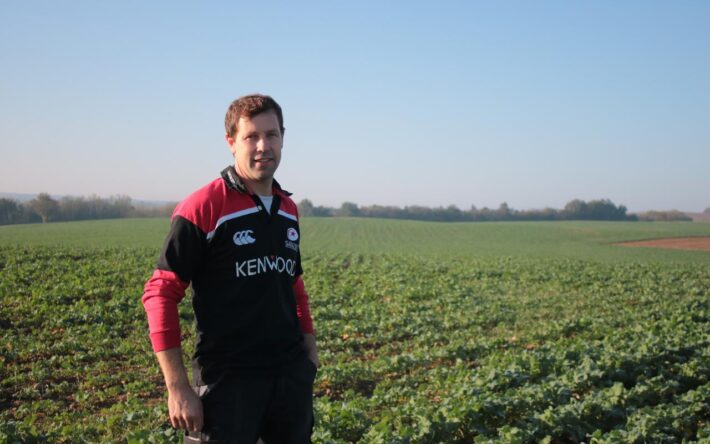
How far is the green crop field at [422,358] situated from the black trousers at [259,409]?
7.98 ft

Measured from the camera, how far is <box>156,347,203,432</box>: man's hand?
2.40m

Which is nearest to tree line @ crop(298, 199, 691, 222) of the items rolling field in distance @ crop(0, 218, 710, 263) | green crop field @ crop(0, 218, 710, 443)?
rolling field in distance @ crop(0, 218, 710, 263)

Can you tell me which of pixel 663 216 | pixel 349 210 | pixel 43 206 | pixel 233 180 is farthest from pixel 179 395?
pixel 663 216

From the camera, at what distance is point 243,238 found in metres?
2.65

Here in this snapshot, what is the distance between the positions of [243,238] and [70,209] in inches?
3315

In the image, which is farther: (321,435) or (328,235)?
(328,235)

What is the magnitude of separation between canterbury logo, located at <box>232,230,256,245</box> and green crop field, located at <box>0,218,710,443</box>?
3024mm

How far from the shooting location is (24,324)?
11.6 metres

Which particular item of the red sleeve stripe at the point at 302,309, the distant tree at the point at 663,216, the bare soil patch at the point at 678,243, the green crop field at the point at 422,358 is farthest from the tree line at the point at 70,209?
the distant tree at the point at 663,216

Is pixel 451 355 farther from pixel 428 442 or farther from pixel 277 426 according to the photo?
pixel 277 426

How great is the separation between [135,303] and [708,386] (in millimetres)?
12394

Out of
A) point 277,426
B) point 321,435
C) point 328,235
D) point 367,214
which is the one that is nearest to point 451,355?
point 321,435

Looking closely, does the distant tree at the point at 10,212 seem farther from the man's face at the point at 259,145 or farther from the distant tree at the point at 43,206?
the man's face at the point at 259,145

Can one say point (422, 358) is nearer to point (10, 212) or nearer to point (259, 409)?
point (259, 409)
